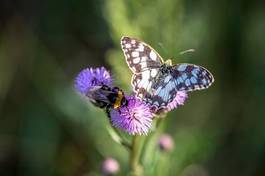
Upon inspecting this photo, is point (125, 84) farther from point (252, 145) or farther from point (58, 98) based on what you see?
point (252, 145)

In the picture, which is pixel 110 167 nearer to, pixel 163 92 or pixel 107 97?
pixel 107 97

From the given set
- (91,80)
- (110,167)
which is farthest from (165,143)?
(91,80)

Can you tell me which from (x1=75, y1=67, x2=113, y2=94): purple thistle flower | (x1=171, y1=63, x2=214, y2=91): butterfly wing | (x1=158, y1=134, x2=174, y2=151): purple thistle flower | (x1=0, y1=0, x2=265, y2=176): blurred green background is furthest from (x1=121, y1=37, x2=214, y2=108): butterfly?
(x1=0, y1=0, x2=265, y2=176): blurred green background

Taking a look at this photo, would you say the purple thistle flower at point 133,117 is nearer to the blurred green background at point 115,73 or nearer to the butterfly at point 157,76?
the butterfly at point 157,76

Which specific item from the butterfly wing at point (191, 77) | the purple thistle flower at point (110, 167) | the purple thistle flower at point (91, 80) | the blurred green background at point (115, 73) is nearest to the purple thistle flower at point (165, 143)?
the blurred green background at point (115, 73)


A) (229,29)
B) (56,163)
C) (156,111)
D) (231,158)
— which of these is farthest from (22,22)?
(156,111)

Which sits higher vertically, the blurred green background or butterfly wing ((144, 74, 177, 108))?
the blurred green background

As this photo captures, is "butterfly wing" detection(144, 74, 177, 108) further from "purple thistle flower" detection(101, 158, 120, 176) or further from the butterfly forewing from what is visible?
"purple thistle flower" detection(101, 158, 120, 176)
